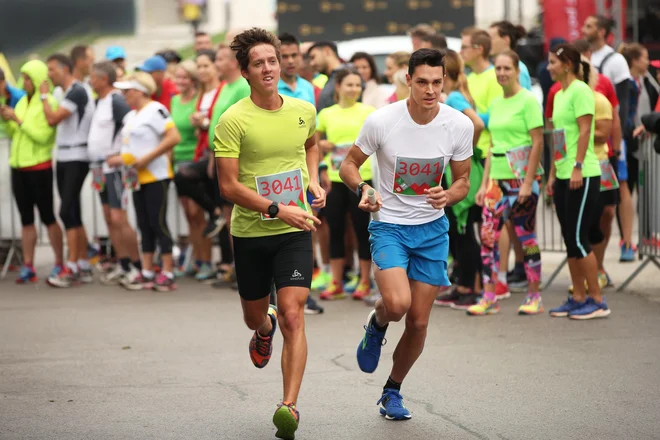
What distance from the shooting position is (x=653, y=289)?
10.5m

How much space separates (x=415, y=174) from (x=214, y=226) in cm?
570

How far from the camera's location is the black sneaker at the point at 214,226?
11758 millimetres

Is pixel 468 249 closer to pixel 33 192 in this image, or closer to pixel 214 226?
pixel 214 226

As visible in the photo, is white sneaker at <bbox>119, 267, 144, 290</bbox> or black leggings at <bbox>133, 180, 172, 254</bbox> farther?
Answer: white sneaker at <bbox>119, 267, 144, 290</bbox>

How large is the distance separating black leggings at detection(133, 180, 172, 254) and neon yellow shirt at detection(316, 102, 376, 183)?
1931 millimetres

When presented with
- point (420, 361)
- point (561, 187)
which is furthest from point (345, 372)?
point (561, 187)

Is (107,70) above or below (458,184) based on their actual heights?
above

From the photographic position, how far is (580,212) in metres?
8.99

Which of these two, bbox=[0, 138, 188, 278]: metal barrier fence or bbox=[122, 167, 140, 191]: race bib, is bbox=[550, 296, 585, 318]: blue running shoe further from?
bbox=[0, 138, 188, 278]: metal barrier fence

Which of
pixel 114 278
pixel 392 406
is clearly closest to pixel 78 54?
pixel 114 278

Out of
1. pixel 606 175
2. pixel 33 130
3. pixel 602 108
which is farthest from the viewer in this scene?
pixel 33 130

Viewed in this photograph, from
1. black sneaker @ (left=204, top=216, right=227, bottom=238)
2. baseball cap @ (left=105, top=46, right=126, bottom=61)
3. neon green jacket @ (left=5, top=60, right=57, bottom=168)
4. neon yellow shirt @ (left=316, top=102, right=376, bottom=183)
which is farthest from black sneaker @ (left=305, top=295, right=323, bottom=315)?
baseball cap @ (left=105, top=46, right=126, bottom=61)

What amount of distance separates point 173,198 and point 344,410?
758 cm

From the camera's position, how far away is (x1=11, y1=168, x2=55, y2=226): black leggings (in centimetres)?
1212
